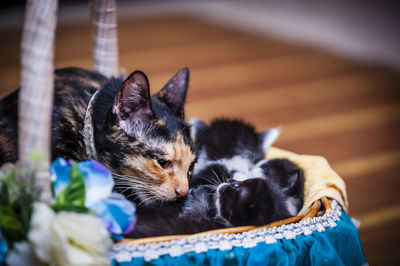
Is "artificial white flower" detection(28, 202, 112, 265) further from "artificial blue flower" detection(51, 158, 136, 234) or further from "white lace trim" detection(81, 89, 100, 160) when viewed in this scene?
"white lace trim" detection(81, 89, 100, 160)

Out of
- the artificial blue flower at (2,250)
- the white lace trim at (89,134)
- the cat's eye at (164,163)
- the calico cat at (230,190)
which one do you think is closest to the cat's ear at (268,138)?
the calico cat at (230,190)

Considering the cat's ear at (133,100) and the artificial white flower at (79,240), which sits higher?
the cat's ear at (133,100)

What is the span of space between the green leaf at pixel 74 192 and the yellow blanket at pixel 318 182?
0.52 m

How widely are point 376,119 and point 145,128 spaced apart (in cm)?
167

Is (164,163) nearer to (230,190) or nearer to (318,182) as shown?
(230,190)

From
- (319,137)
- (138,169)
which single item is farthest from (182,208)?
(319,137)

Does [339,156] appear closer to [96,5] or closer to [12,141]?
[96,5]

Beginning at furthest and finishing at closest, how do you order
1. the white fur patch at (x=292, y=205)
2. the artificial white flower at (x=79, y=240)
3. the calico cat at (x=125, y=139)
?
1. the white fur patch at (x=292, y=205)
2. the calico cat at (x=125, y=139)
3. the artificial white flower at (x=79, y=240)

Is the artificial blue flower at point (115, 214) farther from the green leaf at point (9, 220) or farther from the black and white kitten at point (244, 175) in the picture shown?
the black and white kitten at point (244, 175)

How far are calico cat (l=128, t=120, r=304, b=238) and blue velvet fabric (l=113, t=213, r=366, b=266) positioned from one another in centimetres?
9

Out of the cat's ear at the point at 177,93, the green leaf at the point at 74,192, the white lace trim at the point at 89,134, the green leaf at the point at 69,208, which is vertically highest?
the cat's ear at the point at 177,93

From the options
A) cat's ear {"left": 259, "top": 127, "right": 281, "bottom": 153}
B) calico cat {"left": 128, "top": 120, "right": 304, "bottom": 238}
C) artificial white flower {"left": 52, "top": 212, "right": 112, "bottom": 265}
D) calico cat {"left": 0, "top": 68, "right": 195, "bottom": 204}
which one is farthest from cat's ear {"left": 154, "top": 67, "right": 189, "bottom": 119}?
artificial white flower {"left": 52, "top": 212, "right": 112, "bottom": 265}

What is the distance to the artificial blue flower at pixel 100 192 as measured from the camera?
0.79 m

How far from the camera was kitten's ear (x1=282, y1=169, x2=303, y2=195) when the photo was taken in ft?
3.67
